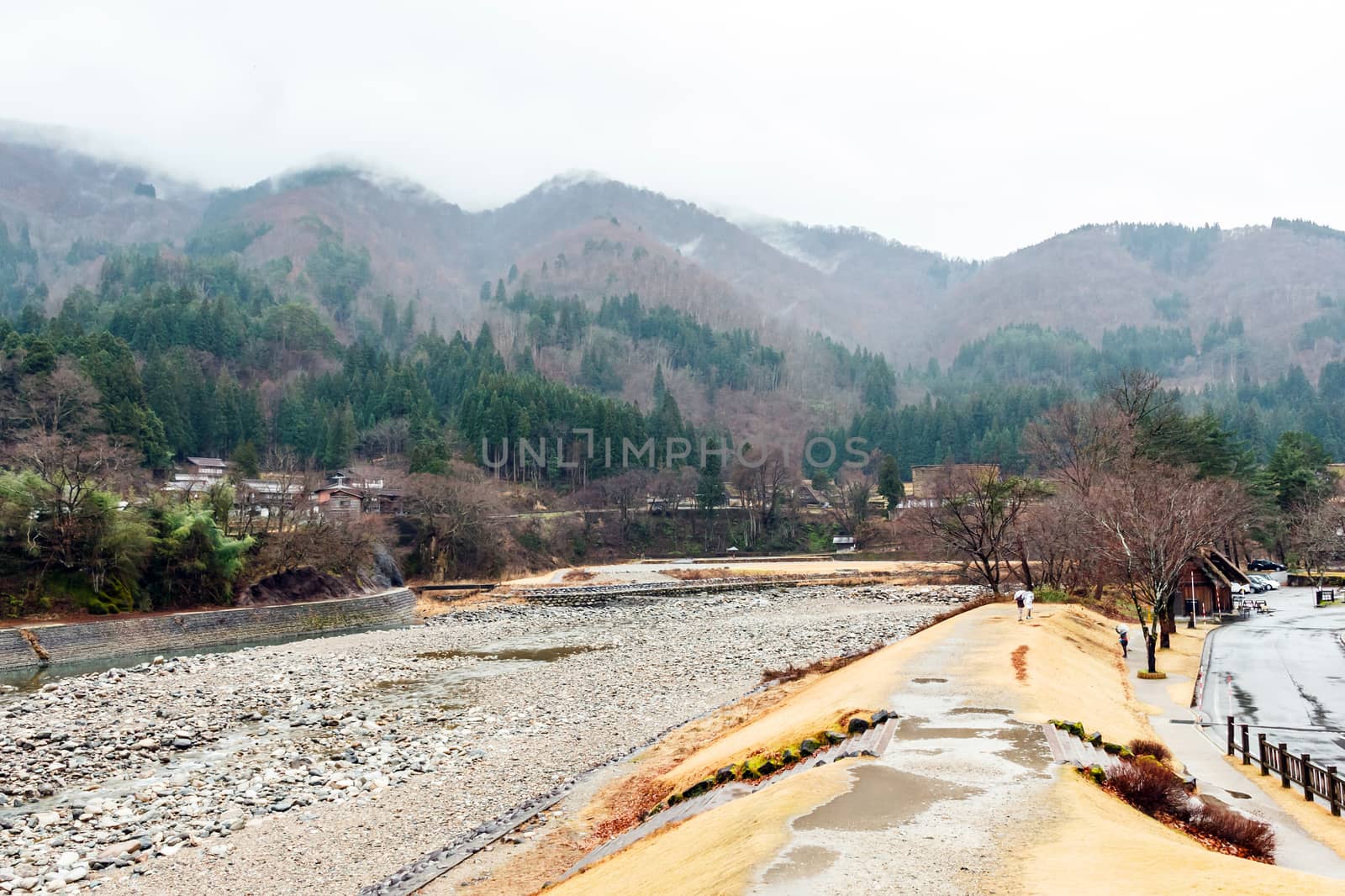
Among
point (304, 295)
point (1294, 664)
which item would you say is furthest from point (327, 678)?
point (304, 295)

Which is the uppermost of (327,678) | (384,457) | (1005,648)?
(384,457)

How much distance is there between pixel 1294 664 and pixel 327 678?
2718 centimetres

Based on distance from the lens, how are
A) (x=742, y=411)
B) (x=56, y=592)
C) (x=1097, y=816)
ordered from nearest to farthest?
1. (x=1097, y=816)
2. (x=56, y=592)
3. (x=742, y=411)

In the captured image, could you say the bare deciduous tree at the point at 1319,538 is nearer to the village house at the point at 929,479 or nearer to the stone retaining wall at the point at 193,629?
the village house at the point at 929,479

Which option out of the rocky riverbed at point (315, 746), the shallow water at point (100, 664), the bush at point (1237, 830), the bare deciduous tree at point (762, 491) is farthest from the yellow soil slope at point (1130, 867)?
the bare deciduous tree at point (762, 491)

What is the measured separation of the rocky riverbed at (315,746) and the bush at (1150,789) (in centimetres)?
868

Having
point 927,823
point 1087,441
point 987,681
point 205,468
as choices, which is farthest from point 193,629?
point 1087,441

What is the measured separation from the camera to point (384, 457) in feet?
289

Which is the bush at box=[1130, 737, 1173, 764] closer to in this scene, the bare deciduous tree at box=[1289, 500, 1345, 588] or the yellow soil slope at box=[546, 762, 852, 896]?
the yellow soil slope at box=[546, 762, 852, 896]

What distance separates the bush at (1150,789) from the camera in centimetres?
1098

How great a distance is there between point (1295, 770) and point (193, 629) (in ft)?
127

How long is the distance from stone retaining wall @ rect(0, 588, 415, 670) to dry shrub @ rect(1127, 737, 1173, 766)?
111ft

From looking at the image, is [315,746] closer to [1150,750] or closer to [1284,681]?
[1150,750]

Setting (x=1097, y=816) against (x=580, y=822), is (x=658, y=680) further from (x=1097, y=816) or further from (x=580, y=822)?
(x=1097, y=816)
